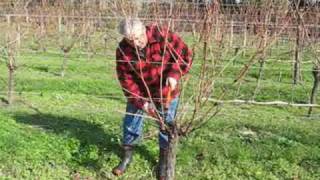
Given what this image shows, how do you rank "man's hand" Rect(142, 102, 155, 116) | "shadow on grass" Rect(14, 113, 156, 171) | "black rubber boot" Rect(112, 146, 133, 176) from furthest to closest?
"shadow on grass" Rect(14, 113, 156, 171) → "black rubber boot" Rect(112, 146, 133, 176) → "man's hand" Rect(142, 102, 155, 116)

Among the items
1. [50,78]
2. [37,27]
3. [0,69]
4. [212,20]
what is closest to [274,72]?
[50,78]

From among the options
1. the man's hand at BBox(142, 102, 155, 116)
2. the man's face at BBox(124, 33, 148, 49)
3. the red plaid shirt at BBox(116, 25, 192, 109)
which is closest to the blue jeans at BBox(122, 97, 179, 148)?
the red plaid shirt at BBox(116, 25, 192, 109)

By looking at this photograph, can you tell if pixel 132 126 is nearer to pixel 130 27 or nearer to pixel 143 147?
pixel 143 147

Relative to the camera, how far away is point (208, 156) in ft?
17.2

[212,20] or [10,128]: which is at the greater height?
[212,20]

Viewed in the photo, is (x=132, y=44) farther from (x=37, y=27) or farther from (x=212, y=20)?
(x=37, y=27)

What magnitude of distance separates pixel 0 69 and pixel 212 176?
7702mm

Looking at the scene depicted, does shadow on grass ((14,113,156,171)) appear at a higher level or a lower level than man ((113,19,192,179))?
lower

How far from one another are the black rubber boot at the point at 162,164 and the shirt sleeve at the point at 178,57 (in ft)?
1.96

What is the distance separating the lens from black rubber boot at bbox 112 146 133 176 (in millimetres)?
4938

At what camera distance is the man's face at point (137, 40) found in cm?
443

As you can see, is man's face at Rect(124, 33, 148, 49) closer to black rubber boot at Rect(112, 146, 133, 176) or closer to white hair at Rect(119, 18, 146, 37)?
white hair at Rect(119, 18, 146, 37)

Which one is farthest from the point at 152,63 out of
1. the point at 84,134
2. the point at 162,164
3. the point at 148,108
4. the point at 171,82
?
the point at 84,134

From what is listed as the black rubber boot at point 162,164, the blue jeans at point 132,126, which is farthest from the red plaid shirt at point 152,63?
the black rubber boot at point 162,164
